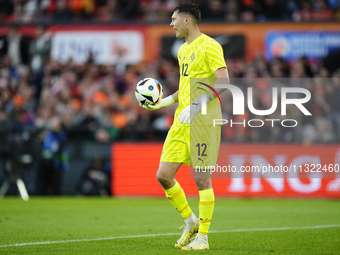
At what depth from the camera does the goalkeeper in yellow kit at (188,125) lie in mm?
5754

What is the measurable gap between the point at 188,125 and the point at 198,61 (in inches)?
26.3

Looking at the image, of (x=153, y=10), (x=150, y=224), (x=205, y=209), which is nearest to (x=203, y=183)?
(x=205, y=209)

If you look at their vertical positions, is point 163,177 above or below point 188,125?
below

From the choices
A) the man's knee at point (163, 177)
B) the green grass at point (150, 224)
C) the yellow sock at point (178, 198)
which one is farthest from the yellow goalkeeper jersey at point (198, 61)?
the green grass at point (150, 224)

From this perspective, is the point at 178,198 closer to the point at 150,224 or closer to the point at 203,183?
the point at 203,183

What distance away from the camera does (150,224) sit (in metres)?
8.40

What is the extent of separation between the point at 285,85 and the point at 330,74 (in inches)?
86.9

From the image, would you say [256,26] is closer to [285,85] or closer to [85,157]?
[285,85]

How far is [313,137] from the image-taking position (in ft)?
44.4

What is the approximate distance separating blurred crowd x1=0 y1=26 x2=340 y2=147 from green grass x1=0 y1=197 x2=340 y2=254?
1.74m

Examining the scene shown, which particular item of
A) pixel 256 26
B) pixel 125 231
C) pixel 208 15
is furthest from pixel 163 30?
pixel 125 231

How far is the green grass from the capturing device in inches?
232

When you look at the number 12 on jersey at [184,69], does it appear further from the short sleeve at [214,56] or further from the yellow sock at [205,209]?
the yellow sock at [205,209]

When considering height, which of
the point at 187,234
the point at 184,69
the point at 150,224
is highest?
the point at 184,69
